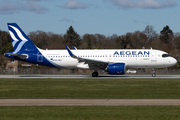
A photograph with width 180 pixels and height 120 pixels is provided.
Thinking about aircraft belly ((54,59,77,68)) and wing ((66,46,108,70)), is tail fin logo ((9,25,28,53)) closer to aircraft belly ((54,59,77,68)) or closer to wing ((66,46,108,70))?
aircraft belly ((54,59,77,68))

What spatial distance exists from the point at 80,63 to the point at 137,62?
778cm

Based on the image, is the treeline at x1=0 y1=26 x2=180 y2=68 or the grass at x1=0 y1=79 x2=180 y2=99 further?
the treeline at x1=0 y1=26 x2=180 y2=68

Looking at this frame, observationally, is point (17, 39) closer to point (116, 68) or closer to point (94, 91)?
point (116, 68)

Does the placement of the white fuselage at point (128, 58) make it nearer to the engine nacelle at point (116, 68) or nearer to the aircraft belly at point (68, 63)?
the aircraft belly at point (68, 63)
